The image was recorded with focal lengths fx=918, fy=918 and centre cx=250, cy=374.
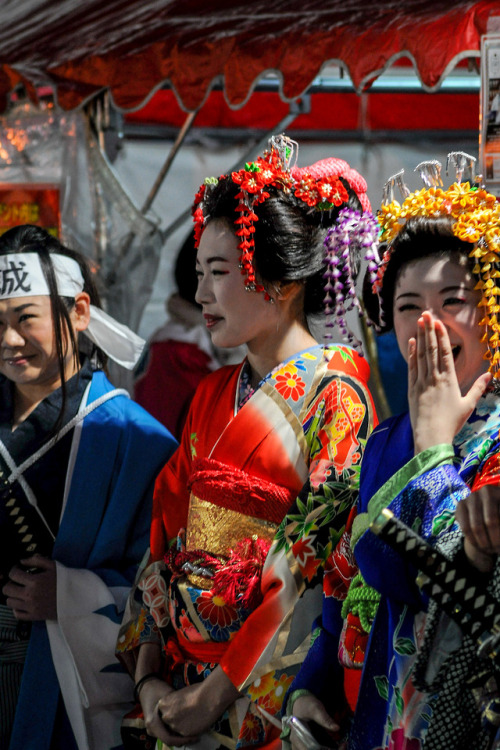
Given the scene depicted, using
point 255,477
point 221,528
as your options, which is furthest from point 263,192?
point 221,528

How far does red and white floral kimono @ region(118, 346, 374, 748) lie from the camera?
2.19m

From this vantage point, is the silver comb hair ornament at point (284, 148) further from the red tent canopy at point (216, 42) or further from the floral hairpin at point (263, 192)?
the red tent canopy at point (216, 42)

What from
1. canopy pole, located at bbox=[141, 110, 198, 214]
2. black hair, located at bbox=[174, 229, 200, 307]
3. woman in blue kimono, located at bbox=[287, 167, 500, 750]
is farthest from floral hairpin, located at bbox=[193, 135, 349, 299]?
black hair, located at bbox=[174, 229, 200, 307]

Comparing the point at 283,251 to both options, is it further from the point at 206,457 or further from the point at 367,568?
the point at 367,568

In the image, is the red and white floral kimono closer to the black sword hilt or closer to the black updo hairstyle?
the black updo hairstyle

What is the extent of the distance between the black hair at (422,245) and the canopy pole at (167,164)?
2.36 m

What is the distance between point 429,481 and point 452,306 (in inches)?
15.0

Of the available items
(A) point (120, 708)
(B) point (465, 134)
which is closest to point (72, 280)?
(A) point (120, 708)

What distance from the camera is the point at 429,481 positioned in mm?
1667

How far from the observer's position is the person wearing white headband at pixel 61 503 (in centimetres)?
280

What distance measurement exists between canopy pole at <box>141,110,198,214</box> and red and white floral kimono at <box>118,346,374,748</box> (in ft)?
6.39

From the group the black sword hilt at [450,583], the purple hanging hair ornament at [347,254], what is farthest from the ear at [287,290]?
the black sword hilt at [450,583]

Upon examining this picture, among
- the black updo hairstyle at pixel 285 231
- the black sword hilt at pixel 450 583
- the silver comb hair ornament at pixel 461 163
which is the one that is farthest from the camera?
the black updo hairstyle at pixel 285 231

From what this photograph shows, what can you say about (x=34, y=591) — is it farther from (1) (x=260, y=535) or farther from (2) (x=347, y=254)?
(2) (x=347, y=254)
